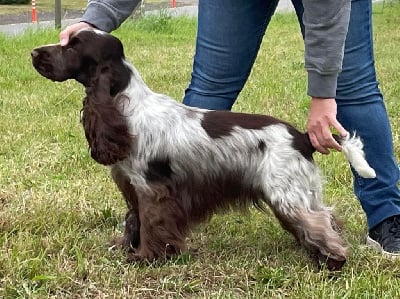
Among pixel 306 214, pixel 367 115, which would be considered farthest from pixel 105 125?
pixel 367 115

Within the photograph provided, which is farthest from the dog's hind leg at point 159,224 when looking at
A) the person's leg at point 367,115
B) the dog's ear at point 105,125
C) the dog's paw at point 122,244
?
the person's leg at point 367,115

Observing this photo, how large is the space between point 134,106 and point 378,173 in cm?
122

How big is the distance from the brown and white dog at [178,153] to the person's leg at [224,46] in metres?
0.41

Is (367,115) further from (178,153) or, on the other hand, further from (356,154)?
(178,153)

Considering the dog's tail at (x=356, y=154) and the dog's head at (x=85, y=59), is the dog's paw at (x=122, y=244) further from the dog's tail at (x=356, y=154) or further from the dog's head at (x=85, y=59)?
the dog's tail at (x=356, y=154)

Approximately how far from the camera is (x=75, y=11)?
25.0 meters

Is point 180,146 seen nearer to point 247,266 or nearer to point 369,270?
point 247,266

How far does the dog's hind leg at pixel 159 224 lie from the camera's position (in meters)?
3.48

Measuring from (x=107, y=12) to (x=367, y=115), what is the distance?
1295mm

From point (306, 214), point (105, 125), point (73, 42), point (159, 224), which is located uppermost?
point (73, 42)

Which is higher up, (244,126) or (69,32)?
(69,32)

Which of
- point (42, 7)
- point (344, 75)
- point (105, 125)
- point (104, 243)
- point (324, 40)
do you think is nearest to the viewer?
point (324, 40)

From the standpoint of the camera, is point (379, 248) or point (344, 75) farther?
A: point (379, 248)

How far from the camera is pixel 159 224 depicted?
3488mm
